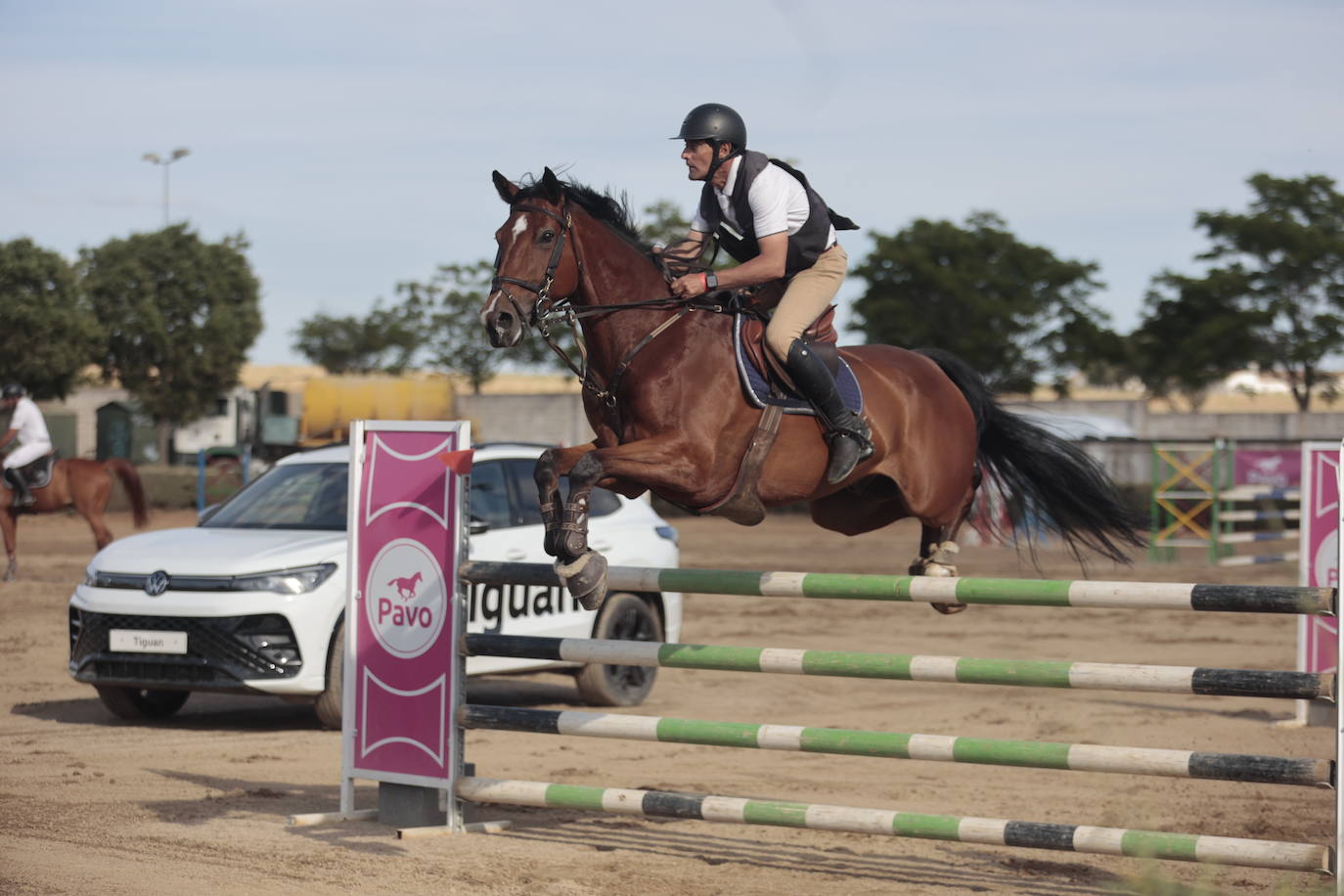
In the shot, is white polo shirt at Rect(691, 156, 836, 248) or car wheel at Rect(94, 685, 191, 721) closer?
white polo shirt at Rect(691, 156, 836, 248)

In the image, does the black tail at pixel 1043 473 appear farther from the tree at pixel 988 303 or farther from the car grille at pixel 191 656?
the tree at pixel 988 303

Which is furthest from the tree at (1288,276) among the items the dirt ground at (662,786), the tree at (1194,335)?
the dirt ground at (662,786)

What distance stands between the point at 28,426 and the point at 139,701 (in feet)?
27.0

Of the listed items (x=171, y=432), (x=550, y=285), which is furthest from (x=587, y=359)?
(x=171, y=432)

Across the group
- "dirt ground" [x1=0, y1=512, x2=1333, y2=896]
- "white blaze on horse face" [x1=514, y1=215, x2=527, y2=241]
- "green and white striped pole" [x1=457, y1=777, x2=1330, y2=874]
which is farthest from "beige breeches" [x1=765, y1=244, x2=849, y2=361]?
"dirt ground" [x1=0, y1=512, x2=1333, y2=896]

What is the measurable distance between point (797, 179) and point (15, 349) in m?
35.2

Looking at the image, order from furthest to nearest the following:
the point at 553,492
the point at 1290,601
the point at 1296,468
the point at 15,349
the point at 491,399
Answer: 1. the point at 491,399
2. the point at 15,349
3. the point at 1296,468
4. the point at 553,492
5. the point at 1290,601

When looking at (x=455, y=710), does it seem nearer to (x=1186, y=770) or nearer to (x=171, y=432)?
(x=1186, y=770)

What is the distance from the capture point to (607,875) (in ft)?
18.1

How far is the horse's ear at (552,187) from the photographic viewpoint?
220 inches

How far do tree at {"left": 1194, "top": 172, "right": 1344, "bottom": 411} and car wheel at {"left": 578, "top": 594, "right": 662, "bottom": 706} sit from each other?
1303 inches

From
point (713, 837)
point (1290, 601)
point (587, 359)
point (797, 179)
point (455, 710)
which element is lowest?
point (713, 837)

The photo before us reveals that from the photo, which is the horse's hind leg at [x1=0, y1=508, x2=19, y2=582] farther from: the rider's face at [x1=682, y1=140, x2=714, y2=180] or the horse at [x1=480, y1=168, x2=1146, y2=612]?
the rider's face at [x1=682, y1=140, x2=714, y2=180]

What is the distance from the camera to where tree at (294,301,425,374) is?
157 feet
